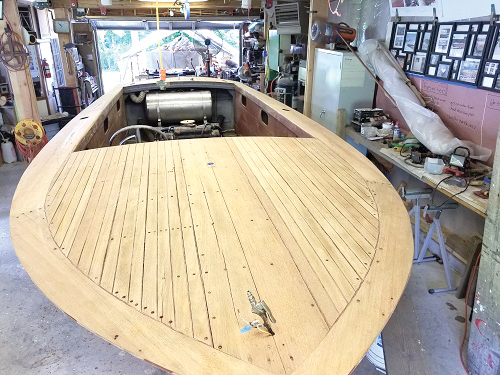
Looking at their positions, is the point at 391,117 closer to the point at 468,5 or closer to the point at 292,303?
the point at 468,5

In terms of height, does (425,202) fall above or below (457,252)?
above

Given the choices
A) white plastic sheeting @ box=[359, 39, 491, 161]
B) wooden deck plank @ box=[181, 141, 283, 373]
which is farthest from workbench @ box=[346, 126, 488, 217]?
wooden deck plank @ box=[181, 141, 283, 373]

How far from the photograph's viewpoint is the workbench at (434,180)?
2211 mm

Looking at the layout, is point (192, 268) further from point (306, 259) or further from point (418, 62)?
point (418, 62)

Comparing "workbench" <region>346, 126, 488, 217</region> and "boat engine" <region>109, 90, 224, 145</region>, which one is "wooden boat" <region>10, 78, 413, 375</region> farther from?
"boat engine" <region>109, 90, 224, 145</region>

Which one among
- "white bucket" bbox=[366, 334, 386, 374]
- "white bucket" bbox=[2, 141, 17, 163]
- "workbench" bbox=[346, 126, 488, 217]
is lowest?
"white bucket" bbox=[366, 334, 386, 374]

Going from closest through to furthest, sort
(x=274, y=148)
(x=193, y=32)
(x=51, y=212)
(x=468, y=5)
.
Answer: (x=51, y=212), (x=274, y=148), (x=468, y=5), (x=193, y=32)

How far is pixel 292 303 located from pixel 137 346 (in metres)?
0.45

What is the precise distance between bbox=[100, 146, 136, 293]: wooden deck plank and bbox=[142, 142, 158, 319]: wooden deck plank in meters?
0.10

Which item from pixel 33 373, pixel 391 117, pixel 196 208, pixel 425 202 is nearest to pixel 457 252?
pixel 425 202

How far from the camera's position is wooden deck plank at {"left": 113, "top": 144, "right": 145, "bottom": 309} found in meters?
1.24

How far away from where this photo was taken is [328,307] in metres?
1.18

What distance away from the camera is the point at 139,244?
1472mm

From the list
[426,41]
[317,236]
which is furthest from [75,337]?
[426,41]
